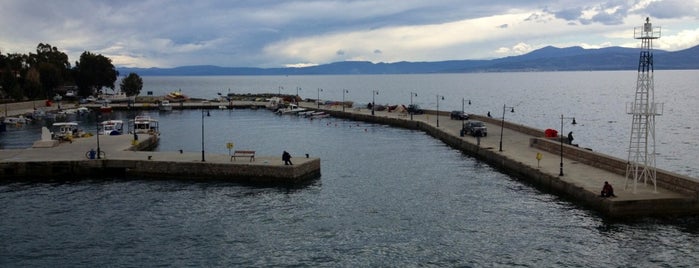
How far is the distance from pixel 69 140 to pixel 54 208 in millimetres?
28038

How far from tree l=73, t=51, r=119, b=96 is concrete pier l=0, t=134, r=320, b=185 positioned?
108 meters

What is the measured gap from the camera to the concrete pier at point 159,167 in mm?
45688

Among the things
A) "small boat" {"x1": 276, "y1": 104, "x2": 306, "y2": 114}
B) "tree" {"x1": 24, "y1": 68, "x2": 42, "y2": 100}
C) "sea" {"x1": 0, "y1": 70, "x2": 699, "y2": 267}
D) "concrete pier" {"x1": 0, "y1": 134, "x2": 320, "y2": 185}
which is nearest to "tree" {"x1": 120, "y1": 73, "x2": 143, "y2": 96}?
"tree" {"x1": 24, "y1": 68, "x2": 42, "y2": 100}

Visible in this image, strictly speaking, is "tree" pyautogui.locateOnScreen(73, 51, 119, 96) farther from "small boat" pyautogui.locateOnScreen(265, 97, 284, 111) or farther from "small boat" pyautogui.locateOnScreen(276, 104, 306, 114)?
"small boat" pyautogui.locateOnScreen(276, 104, 306, 114)

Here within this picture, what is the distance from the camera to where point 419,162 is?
5534 cm

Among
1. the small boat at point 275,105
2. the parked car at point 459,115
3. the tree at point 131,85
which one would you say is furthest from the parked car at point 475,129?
the tree at point 131,85

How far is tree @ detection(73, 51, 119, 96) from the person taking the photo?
15300cm

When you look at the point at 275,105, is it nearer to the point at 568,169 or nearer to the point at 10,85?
the point at 10,85

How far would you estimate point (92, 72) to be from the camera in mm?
153625

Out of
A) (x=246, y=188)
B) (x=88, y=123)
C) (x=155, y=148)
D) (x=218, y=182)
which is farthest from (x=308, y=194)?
(x=88, y=123)

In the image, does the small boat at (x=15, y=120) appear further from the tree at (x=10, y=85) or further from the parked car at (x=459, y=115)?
the parked car at (x=459, y=115)

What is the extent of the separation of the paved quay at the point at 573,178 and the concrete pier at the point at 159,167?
1630 cm

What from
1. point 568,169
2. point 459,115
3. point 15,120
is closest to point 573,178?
point 568,169

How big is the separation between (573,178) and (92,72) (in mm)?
139203
